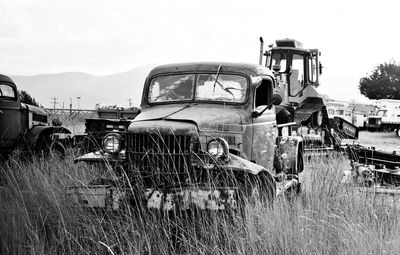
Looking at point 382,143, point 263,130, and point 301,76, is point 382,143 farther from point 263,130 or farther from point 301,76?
point 263,130

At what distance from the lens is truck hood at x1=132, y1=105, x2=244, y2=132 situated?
255 inches

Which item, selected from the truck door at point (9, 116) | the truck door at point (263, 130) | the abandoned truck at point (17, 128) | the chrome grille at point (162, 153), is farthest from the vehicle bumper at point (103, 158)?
the truck door at point (9, 116)

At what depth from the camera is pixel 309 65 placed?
1730 cm

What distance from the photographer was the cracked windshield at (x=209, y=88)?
7227 mm

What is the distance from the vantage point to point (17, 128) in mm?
11930

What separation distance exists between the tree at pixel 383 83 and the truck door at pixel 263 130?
47945 millimetres

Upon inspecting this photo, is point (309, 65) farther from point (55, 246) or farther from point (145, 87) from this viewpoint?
point (55, 246)

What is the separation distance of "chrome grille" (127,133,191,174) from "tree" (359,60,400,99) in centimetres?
5031

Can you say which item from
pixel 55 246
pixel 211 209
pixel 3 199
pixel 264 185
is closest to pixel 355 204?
pixel 264 185

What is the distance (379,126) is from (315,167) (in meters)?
28.0

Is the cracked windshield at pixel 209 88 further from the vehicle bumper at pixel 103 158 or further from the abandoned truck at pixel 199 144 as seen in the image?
the vehicle bumper at pixel 103 158

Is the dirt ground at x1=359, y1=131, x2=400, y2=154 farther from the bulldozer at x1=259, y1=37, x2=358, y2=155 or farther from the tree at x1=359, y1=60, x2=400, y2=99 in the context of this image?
the tree at x1=359, y1=60, x2=400, y2=99

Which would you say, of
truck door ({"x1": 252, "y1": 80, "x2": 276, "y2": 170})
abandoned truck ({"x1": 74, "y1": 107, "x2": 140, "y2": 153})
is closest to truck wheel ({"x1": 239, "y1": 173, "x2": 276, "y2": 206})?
truck door ({"x1": 252, "y1": 80, "x2": 276, "y2": 170})

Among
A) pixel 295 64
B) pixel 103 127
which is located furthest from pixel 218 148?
pixel 295 64
